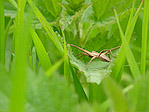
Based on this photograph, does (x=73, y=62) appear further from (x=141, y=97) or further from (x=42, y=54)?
(x=141, y=97)

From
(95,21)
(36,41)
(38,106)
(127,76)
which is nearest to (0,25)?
(36,41)

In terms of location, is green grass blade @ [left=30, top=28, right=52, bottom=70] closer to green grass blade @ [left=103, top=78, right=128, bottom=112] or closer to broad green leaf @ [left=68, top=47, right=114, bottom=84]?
broad green leaf @ [left=68, top=47, right=114, bottom=84]

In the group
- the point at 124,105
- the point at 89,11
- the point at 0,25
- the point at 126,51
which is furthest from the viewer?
the point at 89,11

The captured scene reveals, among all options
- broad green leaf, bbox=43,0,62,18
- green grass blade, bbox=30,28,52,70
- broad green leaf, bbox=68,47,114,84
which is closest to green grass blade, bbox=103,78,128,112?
broad green leaf, bbox=68,47,114,84

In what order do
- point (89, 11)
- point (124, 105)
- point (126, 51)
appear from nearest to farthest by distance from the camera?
1. point (124, 105)
2. point (126, 51)
3. point (89, 11)

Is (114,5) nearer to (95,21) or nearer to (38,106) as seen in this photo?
(95,21)

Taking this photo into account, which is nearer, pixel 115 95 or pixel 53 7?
pixel 115 95

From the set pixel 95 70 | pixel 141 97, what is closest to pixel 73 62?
pixel 95 70

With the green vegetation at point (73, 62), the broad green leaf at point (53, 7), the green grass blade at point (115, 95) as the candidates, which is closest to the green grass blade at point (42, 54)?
the green vegetation at point (73, 62)
